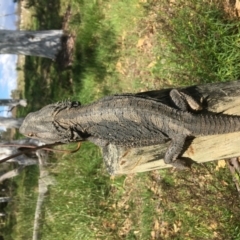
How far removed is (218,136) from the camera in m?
3.05

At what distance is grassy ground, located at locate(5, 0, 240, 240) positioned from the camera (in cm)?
491

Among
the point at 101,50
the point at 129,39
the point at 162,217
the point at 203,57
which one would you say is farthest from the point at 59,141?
the point at 101,50

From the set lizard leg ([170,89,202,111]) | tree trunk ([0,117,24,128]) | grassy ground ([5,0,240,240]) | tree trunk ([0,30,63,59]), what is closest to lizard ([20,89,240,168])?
lizard leg ([170,89,202,111])

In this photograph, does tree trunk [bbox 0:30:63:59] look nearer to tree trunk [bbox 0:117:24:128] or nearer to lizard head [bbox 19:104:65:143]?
tree trunk [bbox 0:117:24:128]

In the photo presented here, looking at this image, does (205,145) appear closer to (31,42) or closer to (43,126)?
(43,126)

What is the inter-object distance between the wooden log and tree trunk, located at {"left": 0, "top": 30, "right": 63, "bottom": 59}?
5745 millimetres

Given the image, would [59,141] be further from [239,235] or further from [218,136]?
[239,235]

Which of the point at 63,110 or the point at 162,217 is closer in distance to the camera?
the point at 63,110

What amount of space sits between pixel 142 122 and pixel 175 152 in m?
0.33

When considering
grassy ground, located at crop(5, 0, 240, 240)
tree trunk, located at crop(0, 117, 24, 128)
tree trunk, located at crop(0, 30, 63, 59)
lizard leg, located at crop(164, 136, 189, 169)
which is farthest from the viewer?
tree trunk, located at crop(0, 30, 63, 59)

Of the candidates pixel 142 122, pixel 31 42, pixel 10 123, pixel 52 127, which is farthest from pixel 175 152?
pixel 31 42

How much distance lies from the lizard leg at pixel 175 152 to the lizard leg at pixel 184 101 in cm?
23

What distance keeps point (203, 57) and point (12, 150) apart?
3.14 meters

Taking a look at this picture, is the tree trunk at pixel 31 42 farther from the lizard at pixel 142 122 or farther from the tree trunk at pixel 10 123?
the lizard at pixel 142 122
